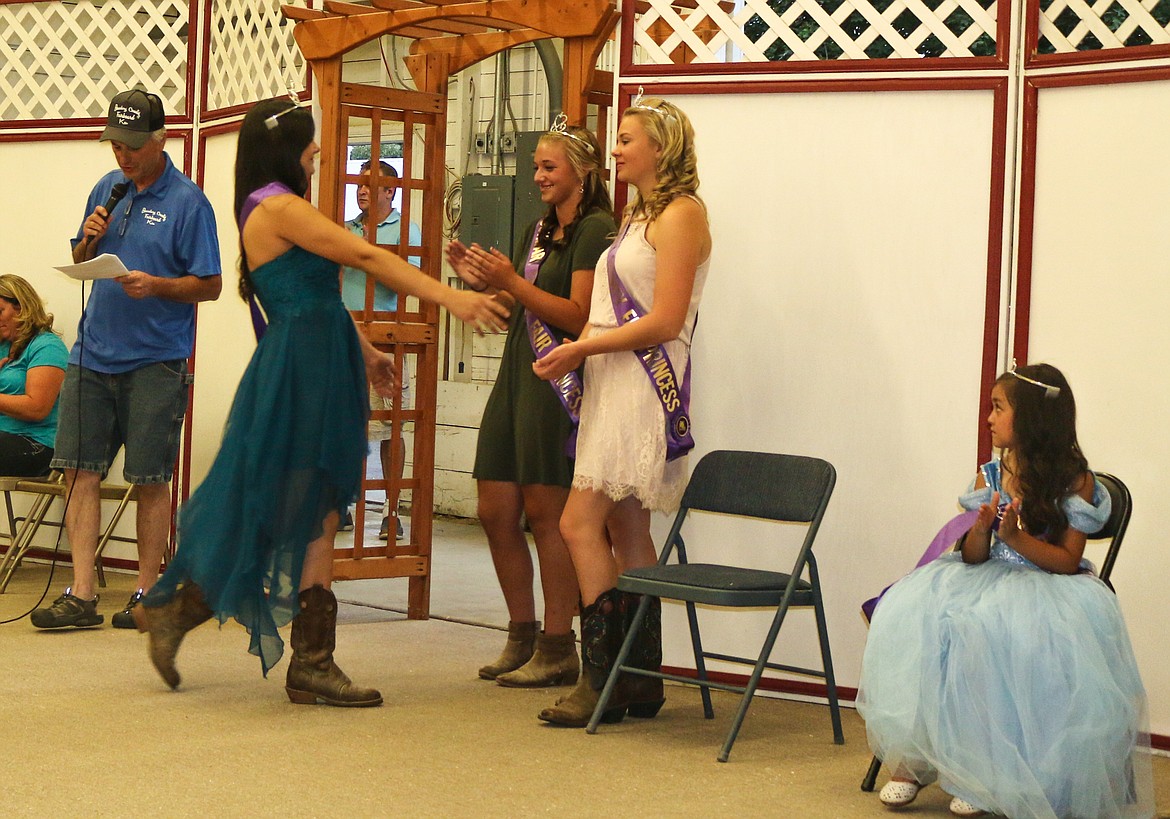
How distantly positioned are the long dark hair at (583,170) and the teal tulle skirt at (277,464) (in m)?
0.64

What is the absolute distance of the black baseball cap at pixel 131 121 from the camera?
4676 millimetres

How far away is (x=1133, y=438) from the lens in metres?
3.58

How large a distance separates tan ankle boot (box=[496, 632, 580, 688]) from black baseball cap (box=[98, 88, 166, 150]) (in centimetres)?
206

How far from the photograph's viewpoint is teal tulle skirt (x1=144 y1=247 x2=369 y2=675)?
11.9ft

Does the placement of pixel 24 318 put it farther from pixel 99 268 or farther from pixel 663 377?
pixel 663 377

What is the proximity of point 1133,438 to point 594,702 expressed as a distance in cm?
145

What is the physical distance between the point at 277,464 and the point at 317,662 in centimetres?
51

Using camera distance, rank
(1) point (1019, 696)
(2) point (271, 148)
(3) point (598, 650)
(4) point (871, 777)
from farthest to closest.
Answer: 1. (2) point (271, 148)
2. (3) point (598, 650)
3. (4) point (871, 777)
4. (1) point (1019, 696)

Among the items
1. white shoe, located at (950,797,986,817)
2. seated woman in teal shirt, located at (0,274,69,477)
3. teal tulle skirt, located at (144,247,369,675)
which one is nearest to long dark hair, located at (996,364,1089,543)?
white shoe, located at (950,797,986,817)

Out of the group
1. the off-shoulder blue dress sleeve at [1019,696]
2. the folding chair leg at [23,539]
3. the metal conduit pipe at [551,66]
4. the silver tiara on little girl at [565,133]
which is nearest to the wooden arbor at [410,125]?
the silver tiara on little girl at [565,133]

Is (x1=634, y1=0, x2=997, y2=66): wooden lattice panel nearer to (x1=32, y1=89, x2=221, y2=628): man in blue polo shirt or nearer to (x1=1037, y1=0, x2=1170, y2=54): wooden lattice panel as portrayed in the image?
(x1=1037, y1=0, x2=1170, y2=54): wooden lattice panel

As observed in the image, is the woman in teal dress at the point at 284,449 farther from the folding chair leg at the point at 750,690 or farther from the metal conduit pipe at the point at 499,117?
the metal conduit pipe at the point at 499,117

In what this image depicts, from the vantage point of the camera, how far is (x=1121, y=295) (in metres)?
3.60

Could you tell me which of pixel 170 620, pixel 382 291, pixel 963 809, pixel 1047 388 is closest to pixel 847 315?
pixel 1047 388
